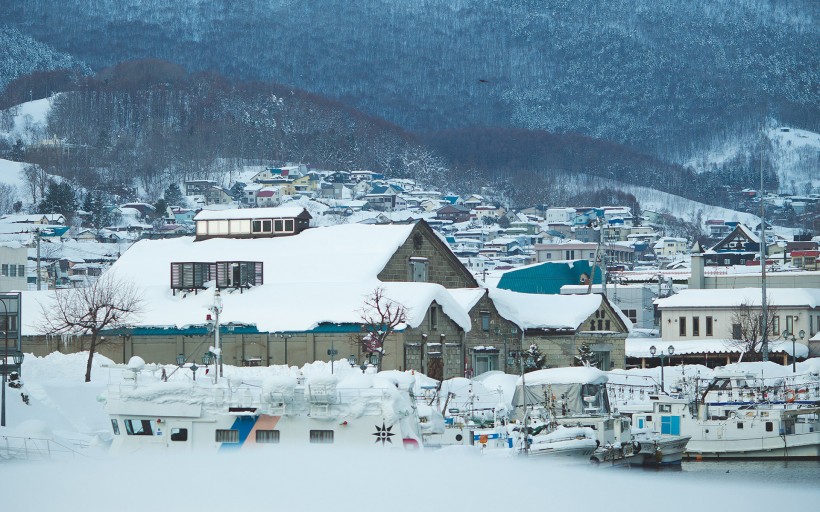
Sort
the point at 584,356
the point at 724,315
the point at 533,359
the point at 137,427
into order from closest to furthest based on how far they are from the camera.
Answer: the point at 137,427
the point at 533,359
the point at 584,356
the point at 724,315

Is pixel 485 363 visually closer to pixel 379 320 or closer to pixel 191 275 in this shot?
pixel 379 320

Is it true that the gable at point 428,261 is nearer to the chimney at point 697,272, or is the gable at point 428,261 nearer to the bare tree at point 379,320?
the bare tree at point 379,320

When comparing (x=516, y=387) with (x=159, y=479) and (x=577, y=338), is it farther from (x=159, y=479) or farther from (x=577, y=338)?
(x=159, y=479)

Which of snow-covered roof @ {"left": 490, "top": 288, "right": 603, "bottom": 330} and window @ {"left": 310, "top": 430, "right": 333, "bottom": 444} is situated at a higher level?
snow-covered roof @ {"left": 490, "top": 288, "right": 603, "bottom": 330}

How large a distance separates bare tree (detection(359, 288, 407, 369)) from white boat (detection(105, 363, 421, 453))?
2554 centimetres

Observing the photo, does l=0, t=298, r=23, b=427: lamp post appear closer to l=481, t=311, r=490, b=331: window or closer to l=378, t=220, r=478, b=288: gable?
l=378, t=220, r=478, b=288: gable

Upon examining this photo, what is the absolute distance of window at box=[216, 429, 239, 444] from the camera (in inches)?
1453

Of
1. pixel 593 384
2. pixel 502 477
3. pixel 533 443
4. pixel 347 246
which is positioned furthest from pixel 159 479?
pixel 347 246

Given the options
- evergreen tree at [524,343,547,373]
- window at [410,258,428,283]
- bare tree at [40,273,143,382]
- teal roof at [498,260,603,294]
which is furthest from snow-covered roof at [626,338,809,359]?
bare tree at [40,273,143,382]

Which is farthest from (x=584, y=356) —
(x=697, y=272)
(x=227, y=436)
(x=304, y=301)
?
(x=697, y=272)

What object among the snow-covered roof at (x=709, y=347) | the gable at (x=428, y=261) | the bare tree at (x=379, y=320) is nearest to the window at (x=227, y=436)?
the bare tree at (x=379, y=320)

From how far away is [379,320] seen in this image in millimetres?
68688

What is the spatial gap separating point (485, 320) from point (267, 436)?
1599 inches

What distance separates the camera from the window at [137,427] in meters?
37.2
